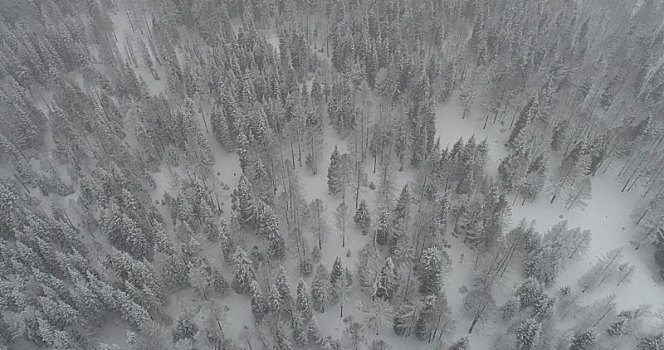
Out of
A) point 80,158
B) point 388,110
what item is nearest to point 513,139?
point 388,110

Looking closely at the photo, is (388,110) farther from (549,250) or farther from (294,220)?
(549,250)

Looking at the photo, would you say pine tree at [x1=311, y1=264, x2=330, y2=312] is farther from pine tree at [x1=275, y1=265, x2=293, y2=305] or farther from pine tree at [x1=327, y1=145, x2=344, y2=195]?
pine tree at [x1=327, y1=145, x2=344, y2=195]

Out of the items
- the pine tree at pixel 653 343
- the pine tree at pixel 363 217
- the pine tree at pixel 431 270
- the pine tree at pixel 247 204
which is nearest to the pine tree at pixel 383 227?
the pine tree at pixel 363 217

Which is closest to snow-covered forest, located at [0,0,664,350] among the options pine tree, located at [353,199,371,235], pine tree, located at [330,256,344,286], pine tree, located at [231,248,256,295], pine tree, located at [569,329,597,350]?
pine tree, located at [330,256,344,286]

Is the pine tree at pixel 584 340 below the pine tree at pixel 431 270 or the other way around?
below

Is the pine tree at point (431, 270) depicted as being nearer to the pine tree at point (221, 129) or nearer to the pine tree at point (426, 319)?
the pine tree at point (426, 319)

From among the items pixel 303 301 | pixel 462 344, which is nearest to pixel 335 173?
pixel 303 301

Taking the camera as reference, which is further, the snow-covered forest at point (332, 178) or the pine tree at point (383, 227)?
the pine tree at point (383, 227)

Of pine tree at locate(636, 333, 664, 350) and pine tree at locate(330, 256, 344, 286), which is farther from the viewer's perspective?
pine tree at locate(330, 256, 344, 286)
